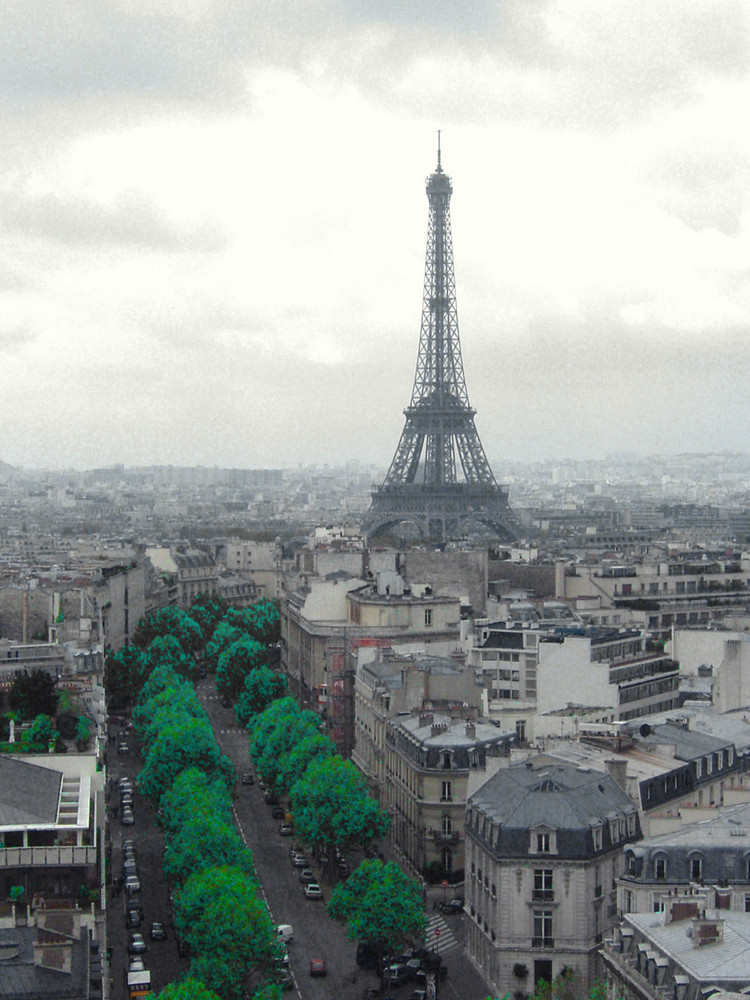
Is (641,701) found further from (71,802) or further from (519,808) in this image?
(71,802)

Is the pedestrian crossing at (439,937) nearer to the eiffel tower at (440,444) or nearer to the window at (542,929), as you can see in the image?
the window at (542,929)

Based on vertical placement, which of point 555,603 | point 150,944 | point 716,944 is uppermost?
point 555,603

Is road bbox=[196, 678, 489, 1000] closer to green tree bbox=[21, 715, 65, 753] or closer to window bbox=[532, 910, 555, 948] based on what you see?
window bbox=[532, 910, 555, 948]

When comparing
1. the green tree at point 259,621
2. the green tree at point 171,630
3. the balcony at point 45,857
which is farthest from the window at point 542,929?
the green tree at point 259,621

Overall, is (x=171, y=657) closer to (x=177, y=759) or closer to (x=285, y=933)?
(x=177, y=759)

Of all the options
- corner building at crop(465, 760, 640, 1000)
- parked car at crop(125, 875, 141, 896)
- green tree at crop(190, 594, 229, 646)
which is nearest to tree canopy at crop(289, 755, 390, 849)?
parked car at crop(125, 875, 141, 896)

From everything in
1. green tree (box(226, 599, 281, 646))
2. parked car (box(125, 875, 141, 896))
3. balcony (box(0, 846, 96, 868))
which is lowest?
parked car (box(125, 875, 141, 896))

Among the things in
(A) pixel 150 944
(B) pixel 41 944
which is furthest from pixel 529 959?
(B) pixel 41 944
